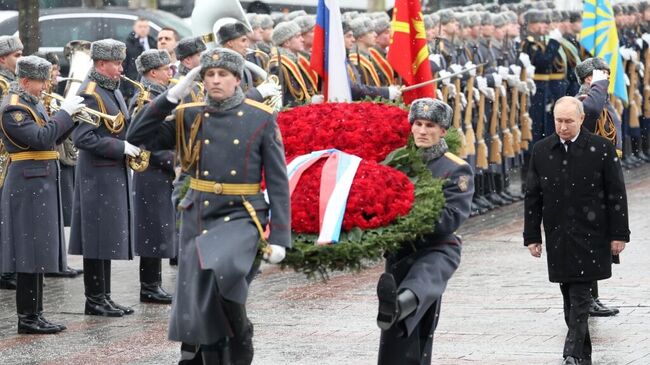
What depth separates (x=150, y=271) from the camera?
12773 mm

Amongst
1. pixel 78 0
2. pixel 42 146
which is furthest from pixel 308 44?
pixel 78 0

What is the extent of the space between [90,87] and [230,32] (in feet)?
4.59

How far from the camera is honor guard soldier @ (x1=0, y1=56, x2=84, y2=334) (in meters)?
11.4

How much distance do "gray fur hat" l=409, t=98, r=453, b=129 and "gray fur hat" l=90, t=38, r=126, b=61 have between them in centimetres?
380

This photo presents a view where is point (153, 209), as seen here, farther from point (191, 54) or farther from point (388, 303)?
point (388, 303)

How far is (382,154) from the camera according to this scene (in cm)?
876

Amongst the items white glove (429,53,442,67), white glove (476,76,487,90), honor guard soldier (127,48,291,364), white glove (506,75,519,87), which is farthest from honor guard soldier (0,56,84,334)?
white glove (506,75,519,87)

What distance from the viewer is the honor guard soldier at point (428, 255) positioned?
8.55m

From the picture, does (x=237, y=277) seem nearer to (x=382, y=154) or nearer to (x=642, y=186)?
(x=382, y=154)

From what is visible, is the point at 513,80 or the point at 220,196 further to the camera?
the point at 513,80

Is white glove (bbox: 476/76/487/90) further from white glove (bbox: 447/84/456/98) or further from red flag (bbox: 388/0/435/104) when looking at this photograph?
red flag (bbox: 388/0/435/104)

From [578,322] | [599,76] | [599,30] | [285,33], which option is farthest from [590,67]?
[599,30]

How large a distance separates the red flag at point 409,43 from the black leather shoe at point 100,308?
2.70 m

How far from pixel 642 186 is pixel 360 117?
12.2m
